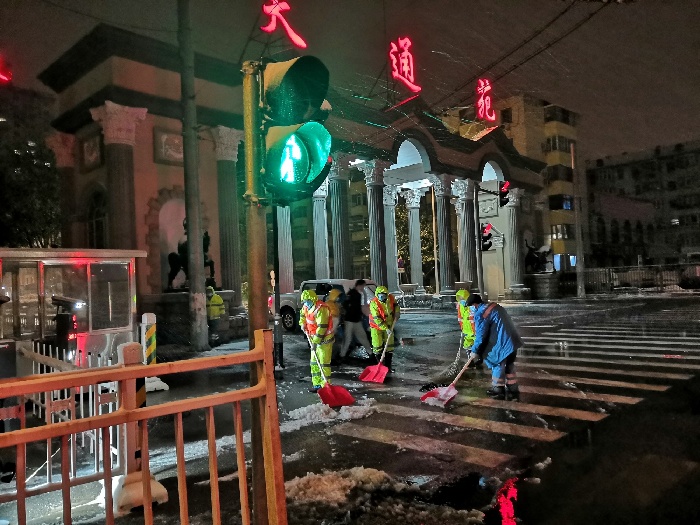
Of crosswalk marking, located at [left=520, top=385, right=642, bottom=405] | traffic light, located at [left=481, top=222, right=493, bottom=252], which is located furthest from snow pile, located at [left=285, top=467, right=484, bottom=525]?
traffic light, located at [left=481, top=222, right=493, bottom=252]

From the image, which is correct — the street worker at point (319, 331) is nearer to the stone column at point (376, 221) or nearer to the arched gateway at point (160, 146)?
the arched gateway at point (160, 146)

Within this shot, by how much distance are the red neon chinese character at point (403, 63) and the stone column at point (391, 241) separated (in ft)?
22.4

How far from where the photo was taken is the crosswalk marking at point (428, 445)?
16.9 ft

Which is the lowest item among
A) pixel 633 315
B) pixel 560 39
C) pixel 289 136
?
pixel 633 315

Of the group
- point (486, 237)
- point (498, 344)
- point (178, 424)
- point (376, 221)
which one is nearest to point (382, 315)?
point (498, 344)

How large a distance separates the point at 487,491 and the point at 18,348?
7071 mm

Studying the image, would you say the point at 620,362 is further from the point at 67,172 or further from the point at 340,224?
the point at 67,172

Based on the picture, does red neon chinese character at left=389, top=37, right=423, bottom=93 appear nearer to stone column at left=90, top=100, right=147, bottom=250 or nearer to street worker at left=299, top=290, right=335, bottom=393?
stone column at left=90, top=100, right=147, bottom=250

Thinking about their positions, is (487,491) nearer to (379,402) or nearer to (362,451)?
(362,451)

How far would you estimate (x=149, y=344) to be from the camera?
29.3 feet

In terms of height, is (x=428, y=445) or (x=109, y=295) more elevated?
(x=109, y=295)

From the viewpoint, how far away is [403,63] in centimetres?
2478

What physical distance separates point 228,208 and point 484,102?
19511mm

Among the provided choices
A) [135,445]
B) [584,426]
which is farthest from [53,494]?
[584,426]
